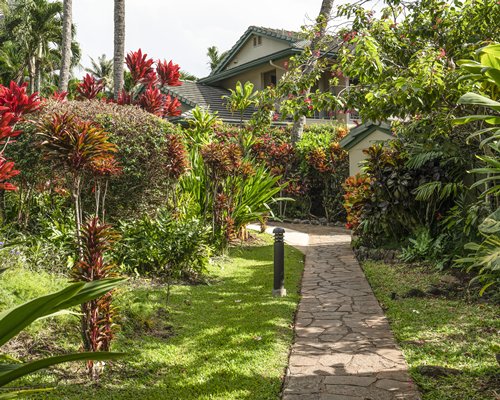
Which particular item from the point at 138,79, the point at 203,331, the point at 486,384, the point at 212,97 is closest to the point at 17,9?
the point at 212,97

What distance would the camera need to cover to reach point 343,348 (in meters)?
4.98

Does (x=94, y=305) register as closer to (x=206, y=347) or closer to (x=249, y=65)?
(x=206, y=347)

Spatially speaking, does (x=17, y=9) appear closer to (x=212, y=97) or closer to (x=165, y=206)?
(x=212, y=97)

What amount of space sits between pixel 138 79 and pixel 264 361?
5.95m

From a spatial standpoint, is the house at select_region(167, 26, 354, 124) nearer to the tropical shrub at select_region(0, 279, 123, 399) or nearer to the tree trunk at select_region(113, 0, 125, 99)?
the tree trunk at select_region(113, 0, 125, 99)

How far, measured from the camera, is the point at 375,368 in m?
4.41

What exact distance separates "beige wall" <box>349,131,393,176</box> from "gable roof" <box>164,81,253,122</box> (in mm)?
8011

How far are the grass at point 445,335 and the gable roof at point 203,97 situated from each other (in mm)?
14806

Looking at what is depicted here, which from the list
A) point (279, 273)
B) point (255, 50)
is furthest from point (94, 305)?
point (255, 50)

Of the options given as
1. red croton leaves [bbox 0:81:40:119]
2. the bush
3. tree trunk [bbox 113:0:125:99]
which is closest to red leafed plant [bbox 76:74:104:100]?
the bush

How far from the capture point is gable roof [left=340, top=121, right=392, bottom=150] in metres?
13.2

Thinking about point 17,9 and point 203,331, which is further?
point 17,9

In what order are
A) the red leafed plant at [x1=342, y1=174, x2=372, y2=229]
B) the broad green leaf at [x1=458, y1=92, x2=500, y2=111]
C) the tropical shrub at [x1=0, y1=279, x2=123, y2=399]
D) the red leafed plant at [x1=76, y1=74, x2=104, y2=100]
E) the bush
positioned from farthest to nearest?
the red leafed plant at [x1=342, y1=174, x2=372, y2=229], the red leafed plant at [x1=76, y1=74, x2=104, y2=100], the bush, the broad green leaf at [x1=458, y1=92, x2=500, y2=111], the tropical shrub at [x1=0, y1=279, x2=123, y2=399]

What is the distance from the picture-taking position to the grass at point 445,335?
397cm
